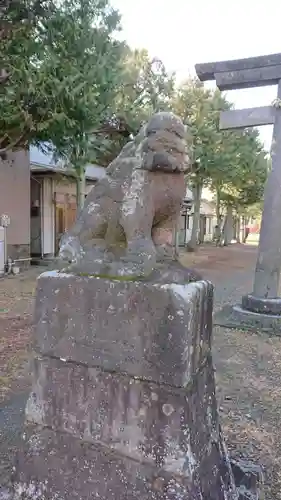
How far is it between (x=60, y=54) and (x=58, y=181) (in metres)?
8.12

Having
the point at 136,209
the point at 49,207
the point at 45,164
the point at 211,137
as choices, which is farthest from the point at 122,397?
the point at 49,207

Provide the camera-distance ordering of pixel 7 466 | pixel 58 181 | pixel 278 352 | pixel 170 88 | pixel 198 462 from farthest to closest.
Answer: pixel 58 181 → pixel 170 88 → pixel 278 352 → pixel 7 466 → pixel 198 462

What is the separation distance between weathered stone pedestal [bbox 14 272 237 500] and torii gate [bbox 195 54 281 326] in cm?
445

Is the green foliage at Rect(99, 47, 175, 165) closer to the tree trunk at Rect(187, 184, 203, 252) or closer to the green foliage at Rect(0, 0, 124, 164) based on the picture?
the green foliage at Rect(0, 0, 124, 164)

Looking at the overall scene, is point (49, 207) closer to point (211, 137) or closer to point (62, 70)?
point (211, 137)

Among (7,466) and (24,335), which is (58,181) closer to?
(24,335)

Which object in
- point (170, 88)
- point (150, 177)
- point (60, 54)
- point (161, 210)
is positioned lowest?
point (161, 210)

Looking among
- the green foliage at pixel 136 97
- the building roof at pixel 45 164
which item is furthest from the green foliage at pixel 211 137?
the building roof at pixel 45 164

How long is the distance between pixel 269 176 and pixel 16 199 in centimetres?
801

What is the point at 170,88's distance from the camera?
12.4 meters

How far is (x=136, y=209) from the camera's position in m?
1.84

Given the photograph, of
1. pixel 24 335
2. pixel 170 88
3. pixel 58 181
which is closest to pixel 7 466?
pixel 24 335

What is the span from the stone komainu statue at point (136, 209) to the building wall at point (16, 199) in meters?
10.0

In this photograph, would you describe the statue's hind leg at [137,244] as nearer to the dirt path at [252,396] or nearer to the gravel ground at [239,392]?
the gravel ground at [239,392]
